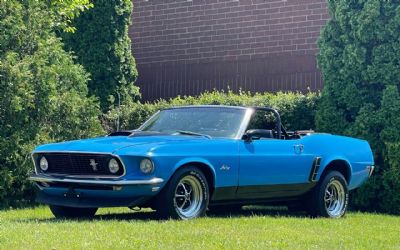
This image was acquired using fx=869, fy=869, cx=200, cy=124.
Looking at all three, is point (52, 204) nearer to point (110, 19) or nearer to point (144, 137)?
point (144, 137)

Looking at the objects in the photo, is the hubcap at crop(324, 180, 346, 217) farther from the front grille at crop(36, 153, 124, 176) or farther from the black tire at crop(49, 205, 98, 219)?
the front grille at crop(36, 153, 124, 176)

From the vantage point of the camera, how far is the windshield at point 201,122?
11.2 m

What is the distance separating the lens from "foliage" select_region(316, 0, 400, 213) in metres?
14.1

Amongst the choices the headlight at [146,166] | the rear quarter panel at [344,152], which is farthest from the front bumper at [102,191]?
the rear quarter panel at [344,152]

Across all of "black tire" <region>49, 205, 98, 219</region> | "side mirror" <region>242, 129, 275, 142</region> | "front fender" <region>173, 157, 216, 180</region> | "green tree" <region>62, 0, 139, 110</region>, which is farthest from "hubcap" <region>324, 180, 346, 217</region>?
"green tree" <region>62, 0, 139, 110</region>

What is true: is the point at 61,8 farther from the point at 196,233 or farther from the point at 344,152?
the point at 196,233

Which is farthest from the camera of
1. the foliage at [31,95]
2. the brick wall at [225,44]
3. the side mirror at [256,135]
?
the brick wall at [225,44]

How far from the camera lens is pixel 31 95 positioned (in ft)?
45.0

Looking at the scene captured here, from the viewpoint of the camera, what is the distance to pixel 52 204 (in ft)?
34.2

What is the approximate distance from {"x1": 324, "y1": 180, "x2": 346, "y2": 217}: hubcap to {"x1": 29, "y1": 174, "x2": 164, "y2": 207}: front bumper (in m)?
3.29

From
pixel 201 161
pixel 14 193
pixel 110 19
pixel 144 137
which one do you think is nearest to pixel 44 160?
pixel 144 137

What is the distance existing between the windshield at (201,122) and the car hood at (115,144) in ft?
1.62

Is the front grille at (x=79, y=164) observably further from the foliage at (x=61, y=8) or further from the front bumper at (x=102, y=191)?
the foliage at (x=61, y=8)

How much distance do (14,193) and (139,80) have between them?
826 centimetres
